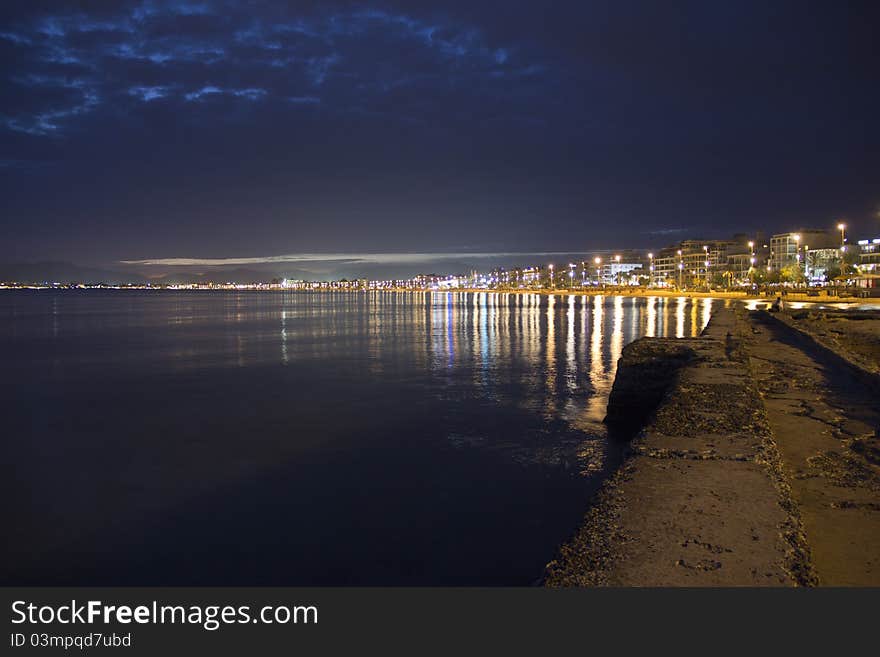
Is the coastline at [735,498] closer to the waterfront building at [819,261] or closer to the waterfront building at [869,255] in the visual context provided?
the waterfront building at [869,255]

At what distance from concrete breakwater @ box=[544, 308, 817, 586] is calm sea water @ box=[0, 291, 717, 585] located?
2.56m

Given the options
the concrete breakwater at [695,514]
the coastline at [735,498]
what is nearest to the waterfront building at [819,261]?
the coastline at [735,498]

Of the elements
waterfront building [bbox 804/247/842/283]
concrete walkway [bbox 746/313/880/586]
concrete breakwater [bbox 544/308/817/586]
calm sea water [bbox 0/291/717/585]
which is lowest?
calm sea water [bbox 0/291/717/585]

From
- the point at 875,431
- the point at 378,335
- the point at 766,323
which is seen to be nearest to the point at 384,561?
the point at 875,431

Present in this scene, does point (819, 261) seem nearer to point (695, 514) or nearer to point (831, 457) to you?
point (831, 457)

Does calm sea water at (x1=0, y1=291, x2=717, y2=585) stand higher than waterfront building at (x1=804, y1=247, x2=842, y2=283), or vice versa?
waterfront building at (x1=804, y1=247, x2=842, y2=283)

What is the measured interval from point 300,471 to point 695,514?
29.1 feet

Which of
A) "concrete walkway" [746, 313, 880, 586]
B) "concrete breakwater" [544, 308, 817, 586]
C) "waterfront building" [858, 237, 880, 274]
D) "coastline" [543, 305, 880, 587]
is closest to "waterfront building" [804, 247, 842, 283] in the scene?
"waterfront building" [858, 237, 880, 274]

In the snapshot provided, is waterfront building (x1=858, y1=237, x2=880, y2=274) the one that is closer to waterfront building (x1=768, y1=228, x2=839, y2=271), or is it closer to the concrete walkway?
waterfront building (x1=768, y1=228, x2=839, y2=271)

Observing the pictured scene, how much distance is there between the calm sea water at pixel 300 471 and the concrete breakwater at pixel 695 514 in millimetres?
2563

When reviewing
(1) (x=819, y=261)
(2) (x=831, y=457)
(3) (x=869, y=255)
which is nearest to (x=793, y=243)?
(1) (x=819, y=261)

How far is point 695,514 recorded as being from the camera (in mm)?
4934

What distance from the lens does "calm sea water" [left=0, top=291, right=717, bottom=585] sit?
834 centimetres

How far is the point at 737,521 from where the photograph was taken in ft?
15.7
